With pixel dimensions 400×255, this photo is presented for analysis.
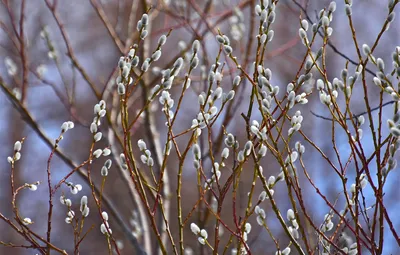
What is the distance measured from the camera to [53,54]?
8.30 feet

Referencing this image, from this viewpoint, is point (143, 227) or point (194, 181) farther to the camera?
point (194, 181)

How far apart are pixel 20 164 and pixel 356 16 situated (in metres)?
6.07

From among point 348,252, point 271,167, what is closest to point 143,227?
point 348,252

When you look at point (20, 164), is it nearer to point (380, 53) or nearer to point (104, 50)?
point (104, 50)

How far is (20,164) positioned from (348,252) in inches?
323

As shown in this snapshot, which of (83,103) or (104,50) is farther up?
(104,50)

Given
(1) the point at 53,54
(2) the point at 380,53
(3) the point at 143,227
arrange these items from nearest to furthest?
(3) the point at 143,227 < (1) the point at 53,54 < (2) the point at 380,53

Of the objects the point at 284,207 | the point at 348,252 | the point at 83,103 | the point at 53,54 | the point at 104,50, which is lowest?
the point at 348,252

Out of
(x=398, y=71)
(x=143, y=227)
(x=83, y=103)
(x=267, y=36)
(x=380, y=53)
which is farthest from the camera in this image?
(x=83, y=103)

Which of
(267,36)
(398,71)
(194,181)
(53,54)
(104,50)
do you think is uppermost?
(104,50)

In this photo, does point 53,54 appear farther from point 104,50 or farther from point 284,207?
point 104,50

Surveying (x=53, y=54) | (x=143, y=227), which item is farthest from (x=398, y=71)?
(x=53, y=54)

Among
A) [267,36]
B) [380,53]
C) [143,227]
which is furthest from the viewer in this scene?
[380,53]

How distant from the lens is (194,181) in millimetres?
8961
